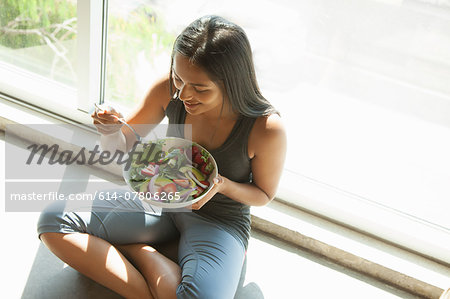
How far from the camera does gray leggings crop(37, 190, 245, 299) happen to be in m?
1.13

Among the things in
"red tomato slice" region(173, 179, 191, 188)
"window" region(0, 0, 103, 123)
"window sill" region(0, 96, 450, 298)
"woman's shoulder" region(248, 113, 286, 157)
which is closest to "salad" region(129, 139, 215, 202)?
"red tomato slice" region(173, 179, 191, 188)

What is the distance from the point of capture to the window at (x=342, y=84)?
131cm

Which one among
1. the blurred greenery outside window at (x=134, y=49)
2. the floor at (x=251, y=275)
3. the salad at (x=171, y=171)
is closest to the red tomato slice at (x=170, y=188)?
the salad at (x=171, y=171)

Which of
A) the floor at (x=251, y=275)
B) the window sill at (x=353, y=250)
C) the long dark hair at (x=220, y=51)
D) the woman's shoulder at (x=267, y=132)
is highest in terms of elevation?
Result: the long dark hair at (x=220, y=51)

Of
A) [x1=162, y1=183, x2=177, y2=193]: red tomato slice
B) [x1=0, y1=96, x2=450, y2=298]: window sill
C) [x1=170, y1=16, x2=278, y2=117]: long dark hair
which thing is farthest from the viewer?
[x1=0, y1=96, x2=450, y2=298]: window sill

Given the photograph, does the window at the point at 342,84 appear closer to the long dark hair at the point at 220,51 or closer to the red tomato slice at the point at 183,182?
the long dark hair at the point at 220,51

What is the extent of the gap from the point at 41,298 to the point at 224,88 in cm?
77

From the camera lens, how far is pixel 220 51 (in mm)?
1021

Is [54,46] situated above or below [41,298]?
above

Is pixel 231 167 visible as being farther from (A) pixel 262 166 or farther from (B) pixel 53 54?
(B) pixel 53 54

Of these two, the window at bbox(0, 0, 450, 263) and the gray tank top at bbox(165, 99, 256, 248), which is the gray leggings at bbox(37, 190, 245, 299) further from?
the window at bbox(0, 0, 450, 263)

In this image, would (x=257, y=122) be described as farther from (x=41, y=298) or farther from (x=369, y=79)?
(x=41, y=298)

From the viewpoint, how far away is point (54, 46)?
1.82m

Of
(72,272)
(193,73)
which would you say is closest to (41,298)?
(72,272)
